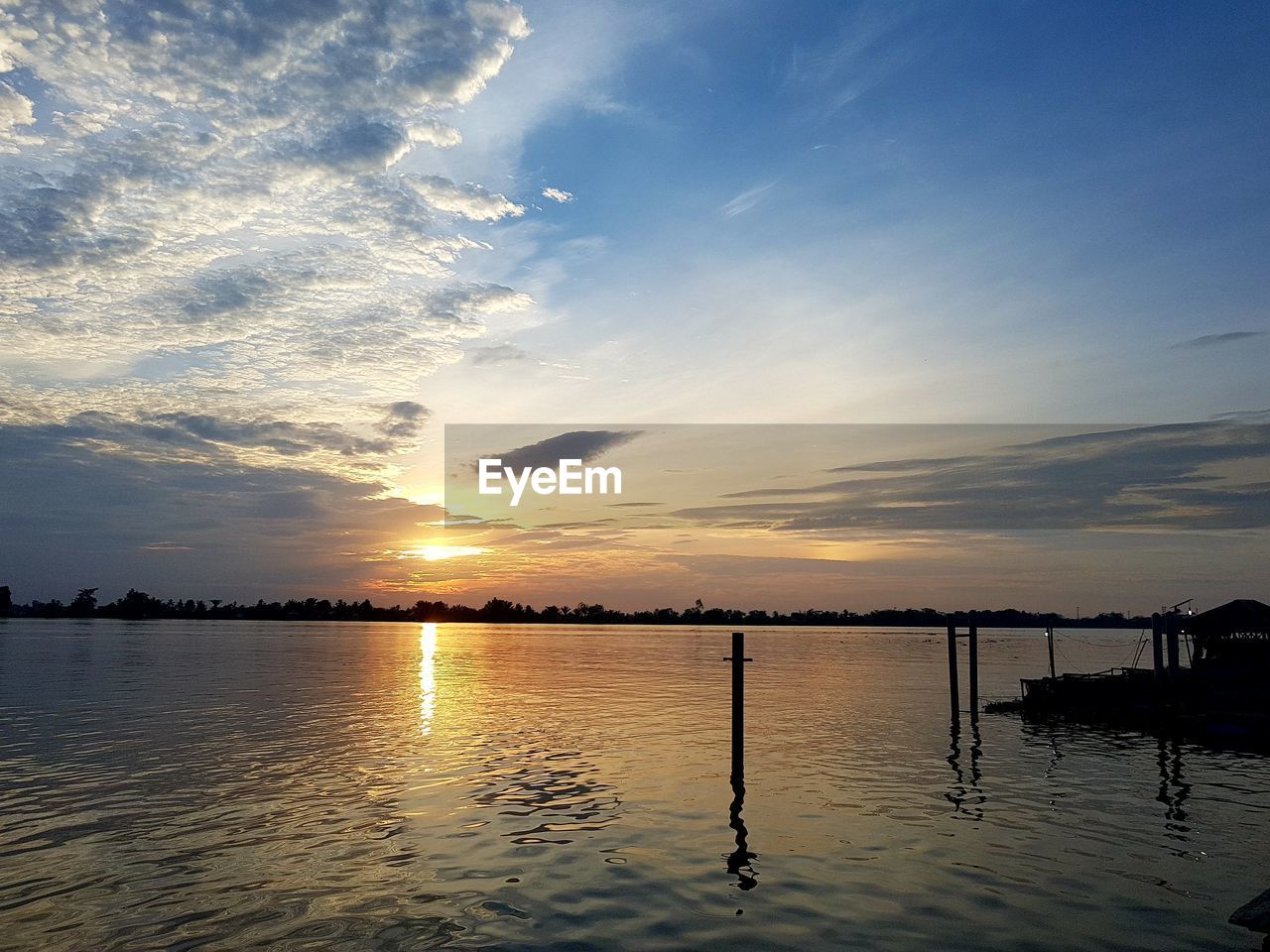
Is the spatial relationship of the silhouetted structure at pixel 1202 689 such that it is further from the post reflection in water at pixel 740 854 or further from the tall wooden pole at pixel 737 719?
the post reflection in water at pixel 740 854

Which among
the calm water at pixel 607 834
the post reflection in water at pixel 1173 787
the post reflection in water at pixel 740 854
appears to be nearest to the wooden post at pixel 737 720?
the calm water at pixel 607 834

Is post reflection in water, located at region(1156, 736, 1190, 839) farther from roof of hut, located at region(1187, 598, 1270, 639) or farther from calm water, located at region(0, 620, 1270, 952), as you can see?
roof of hut, located at region(1187, 598, 1270, 639)

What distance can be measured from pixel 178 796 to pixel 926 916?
788 inches

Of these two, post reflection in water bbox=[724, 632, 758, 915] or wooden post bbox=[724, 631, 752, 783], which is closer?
post reflection in water bbox=[724, 632, 758, 915]

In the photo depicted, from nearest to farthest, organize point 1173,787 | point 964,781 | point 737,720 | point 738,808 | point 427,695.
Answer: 1. point 738,808
2. point 1173,787
3. point 964,781
4. point 737,720
5. point 427,695

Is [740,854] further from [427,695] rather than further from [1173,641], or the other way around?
[427,695]

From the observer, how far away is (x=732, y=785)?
2552 cm

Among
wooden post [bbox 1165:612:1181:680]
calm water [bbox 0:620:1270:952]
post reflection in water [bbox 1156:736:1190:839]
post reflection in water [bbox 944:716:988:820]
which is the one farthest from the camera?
wooden post [bbox 1165:612:1181:680]

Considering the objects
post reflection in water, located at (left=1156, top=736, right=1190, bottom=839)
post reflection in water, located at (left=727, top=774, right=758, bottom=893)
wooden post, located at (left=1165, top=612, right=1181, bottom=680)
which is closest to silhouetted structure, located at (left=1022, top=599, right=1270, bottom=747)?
wooden post, located at (left=1165, top=612, right=1181, bottom=680)

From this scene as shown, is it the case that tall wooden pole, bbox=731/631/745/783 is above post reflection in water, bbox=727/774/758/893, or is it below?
above

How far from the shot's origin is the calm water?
45.1 feet

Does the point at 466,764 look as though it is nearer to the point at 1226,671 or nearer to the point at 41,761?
the point at 41,761

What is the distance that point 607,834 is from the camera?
1958 centimetres

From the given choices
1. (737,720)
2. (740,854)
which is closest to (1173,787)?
(737,720)
